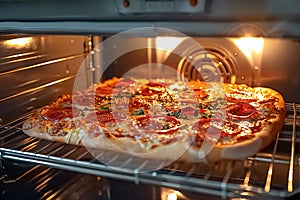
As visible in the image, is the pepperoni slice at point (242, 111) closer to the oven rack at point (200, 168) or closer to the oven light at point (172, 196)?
the oven rack at point (200, 168)

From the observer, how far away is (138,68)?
1812 millimetres

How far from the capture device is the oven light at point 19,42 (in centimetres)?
128

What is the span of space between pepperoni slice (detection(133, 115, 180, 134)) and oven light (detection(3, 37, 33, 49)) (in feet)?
1.66

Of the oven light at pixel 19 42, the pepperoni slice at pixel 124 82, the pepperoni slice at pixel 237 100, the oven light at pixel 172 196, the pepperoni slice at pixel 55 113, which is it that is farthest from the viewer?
the pepperoni slice at pixel 124 82

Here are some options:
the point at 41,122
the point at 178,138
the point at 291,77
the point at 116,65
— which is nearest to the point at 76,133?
the point at 41,122

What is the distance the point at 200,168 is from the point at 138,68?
0.86m

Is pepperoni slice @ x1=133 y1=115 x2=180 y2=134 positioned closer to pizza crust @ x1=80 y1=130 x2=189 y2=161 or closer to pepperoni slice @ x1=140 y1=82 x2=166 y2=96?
pizza crust @ x1=80 y1=130 x2=189 y2=161

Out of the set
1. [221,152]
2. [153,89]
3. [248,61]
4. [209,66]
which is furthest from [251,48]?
[221,152]

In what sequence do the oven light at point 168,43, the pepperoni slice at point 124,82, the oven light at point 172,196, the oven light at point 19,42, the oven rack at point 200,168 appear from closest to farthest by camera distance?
the oven rack at point 200,168 → the oven light at point 172,196 → the oven light at point 19,42 → the oven light at point 168,43 → the pepperoni slice at point 124,82

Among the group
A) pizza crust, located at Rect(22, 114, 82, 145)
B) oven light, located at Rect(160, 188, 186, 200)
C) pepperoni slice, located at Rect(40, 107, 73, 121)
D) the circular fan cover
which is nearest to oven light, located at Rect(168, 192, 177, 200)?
oven light, located at Rect(160, 188, 186, 200)

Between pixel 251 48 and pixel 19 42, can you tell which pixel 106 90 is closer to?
pixel 19 42

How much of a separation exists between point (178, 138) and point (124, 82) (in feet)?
2.39

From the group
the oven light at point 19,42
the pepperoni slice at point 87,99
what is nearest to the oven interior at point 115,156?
the oven light at point 19,42

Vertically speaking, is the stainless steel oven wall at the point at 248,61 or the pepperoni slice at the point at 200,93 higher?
the stainless steel oven wall at the point at 248,61
